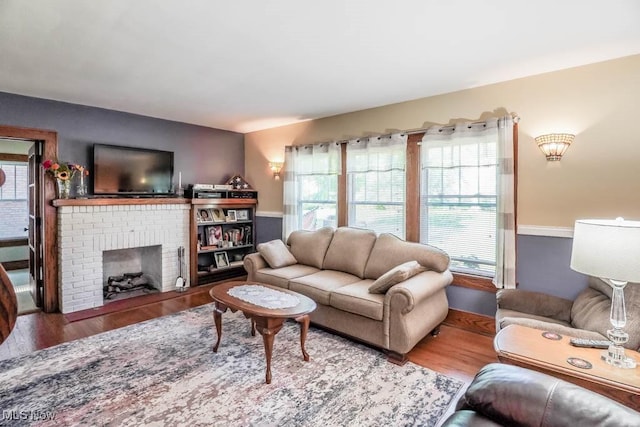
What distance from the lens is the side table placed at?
4.99ft

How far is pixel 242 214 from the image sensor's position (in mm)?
5656

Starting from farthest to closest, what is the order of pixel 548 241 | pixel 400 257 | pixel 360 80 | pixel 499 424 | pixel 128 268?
pixel 128 268
pixel 400 257
pixel 360 80
pixel 548 241
pixel 499 424

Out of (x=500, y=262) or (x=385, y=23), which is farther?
(x=500, y=262)

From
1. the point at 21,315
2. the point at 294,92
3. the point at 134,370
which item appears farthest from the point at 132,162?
the point at 134,370

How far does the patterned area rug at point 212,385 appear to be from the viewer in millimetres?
2061

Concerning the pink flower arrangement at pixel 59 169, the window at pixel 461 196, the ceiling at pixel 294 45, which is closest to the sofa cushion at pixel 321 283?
the window at pixel 461 196

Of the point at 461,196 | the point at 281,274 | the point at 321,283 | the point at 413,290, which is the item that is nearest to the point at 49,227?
the point at 281,274

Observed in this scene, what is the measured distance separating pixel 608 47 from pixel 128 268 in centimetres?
583

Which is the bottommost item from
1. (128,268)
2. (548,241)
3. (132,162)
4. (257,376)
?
(257,376)

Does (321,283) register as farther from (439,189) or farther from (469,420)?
(469,420)

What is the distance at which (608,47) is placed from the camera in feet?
8.17

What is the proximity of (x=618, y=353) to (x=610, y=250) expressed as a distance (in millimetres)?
568

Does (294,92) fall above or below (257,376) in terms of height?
above

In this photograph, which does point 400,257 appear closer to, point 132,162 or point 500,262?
point 500,262
